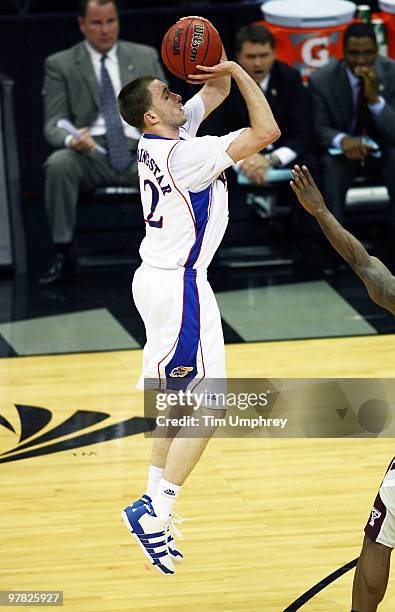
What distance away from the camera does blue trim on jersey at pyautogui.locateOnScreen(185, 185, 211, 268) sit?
5.59 metres

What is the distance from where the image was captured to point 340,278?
32.8 feet

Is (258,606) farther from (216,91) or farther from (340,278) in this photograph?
(340,278)

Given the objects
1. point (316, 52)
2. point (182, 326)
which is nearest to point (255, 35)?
point (316, 52)

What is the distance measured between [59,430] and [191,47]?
2453 mm

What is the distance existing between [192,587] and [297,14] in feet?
19.8

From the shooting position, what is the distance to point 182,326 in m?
5.64

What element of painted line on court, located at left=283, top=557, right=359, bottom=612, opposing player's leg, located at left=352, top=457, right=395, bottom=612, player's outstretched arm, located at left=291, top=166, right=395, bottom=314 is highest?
player's outstretched arm, located at left=291, top=166, right=395, bottom=314

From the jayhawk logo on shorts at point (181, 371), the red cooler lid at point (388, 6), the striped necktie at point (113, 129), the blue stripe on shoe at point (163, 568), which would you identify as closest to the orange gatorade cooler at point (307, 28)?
the red cooler lid at point (388, 6)

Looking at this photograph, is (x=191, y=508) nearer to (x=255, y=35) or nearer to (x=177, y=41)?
(x=177, y=41)

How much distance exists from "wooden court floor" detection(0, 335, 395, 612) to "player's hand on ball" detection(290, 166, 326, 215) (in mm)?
1558

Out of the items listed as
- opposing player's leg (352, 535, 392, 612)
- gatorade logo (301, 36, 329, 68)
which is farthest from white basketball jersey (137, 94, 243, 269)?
gatorade logo (301, 36, 329, 68)

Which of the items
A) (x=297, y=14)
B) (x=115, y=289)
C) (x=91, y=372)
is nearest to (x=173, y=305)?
(x=91, y=372)

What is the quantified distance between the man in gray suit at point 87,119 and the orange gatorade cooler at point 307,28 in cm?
114

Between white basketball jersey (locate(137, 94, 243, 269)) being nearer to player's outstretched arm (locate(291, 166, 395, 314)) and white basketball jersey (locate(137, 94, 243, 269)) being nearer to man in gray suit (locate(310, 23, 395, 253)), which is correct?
player's outstretched arm (locate(291, 166, 395, 314))
